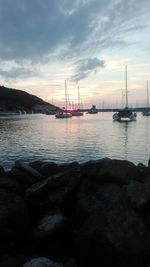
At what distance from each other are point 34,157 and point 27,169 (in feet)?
73.9

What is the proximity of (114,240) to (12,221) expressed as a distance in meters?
4.09

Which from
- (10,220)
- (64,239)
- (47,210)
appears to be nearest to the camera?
A: (10,220)

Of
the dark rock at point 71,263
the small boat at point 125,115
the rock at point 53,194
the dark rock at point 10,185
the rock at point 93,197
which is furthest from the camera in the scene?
the small boat at point 125,115

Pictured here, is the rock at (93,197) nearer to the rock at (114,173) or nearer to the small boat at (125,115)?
the rock at (114,173)

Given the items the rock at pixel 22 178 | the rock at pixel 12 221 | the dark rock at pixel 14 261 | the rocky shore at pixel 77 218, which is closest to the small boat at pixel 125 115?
the rocky shore at pixel 77 218

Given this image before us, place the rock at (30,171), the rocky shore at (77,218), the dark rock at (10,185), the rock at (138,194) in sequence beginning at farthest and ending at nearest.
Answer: the rock at (30,171)
the dark rock at (10,185)
the rock at (138,194)
the rocky shore at (77,218)

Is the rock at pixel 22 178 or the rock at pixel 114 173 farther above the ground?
the rock at pixel 114 173

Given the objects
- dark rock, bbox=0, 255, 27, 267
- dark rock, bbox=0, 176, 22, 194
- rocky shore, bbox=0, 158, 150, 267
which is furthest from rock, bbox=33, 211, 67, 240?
dark rock, bbox=0, 176, 22, 194

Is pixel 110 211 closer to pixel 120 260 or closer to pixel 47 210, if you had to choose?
pixel 120 260

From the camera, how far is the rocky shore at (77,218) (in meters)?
10.4

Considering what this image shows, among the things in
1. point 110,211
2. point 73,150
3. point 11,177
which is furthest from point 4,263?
point 73,150

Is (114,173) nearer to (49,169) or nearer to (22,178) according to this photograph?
(22,178)

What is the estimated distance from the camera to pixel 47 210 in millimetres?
14766

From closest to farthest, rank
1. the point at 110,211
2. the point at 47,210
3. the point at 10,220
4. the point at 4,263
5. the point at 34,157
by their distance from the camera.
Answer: the point at 110,211 < the point at 4,263 < the point at 10,220 < the point at 47,210 < the point at 34,157
